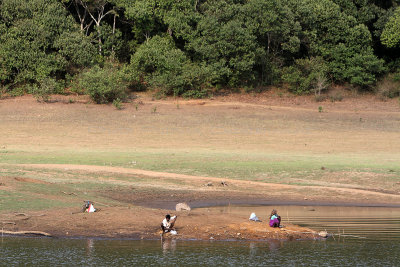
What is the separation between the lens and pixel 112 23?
189 ft

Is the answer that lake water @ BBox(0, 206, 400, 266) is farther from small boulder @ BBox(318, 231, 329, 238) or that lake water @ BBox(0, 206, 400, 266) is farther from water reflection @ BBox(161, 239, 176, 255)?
small boulder @ BBox(318, 231, 329, 238)

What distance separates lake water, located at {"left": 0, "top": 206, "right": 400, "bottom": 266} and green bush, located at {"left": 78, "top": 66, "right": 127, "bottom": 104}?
30734 millimetres

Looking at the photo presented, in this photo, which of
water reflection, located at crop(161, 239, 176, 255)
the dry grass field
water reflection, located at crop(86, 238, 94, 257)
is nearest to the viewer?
water reflection, located at crop(86, 238, 94, 257)

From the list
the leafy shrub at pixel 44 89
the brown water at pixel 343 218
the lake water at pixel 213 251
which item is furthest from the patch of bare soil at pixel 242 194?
the leafy shrub at pixel 44 89

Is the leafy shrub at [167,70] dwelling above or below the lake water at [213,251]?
above

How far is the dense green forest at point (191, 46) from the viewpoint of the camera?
156ft

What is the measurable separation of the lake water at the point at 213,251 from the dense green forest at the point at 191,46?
31.2 meters

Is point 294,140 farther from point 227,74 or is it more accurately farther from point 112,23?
point 112,23

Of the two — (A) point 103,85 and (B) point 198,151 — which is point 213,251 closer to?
(B) point 198,151

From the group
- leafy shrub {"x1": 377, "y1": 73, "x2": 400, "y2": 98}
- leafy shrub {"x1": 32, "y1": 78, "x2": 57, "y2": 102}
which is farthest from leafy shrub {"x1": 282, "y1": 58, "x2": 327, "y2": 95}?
leafy shrub {"x1": 32, "y1": 78, "x2": 57, "y2": 102}

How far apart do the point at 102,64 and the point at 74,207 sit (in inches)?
1368

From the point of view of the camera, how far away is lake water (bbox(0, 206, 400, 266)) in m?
13.3

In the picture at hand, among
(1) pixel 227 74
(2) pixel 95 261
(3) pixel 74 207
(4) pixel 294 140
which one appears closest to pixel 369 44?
(1) pixel 227 74

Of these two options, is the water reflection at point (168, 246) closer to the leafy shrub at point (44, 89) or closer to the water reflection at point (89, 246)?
the water reflection at point (89, 246)
